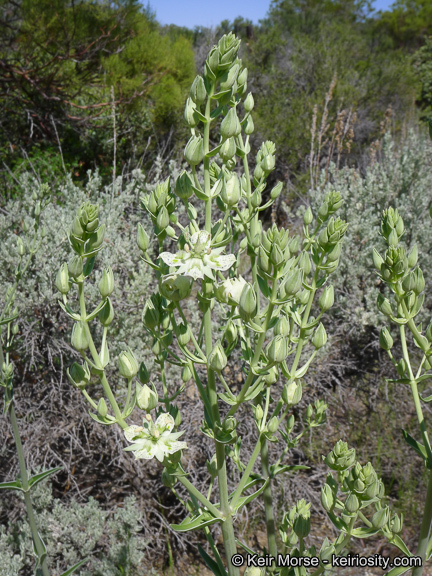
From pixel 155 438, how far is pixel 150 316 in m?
0.26

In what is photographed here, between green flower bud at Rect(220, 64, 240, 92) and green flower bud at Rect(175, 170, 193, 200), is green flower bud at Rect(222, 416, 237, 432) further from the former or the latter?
green flower bud at Rect(220, 64, 240, 92)

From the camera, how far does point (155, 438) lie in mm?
948

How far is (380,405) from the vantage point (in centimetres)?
310

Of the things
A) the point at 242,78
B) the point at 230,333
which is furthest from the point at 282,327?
the point at 242,78

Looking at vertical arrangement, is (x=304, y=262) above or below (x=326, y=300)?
above

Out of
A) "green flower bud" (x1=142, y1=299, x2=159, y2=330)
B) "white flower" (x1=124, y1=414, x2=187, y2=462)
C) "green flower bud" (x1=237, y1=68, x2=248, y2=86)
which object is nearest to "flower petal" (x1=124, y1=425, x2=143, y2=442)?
"white flower" (x1=124, y1=414, x2=187, y2=462)

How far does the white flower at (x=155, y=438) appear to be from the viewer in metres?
0.93

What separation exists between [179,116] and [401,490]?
5.78 metres

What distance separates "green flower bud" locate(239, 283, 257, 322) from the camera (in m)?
0.87

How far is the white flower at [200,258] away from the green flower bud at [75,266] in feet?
0.54

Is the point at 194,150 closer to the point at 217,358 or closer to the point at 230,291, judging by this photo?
the point at 230,291

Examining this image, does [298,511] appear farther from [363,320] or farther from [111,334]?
[363,320]

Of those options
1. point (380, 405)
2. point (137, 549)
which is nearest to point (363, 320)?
point (380, 405)

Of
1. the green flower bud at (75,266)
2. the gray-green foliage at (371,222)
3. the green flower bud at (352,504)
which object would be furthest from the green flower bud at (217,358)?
the gray-green foliage at (371,222)
